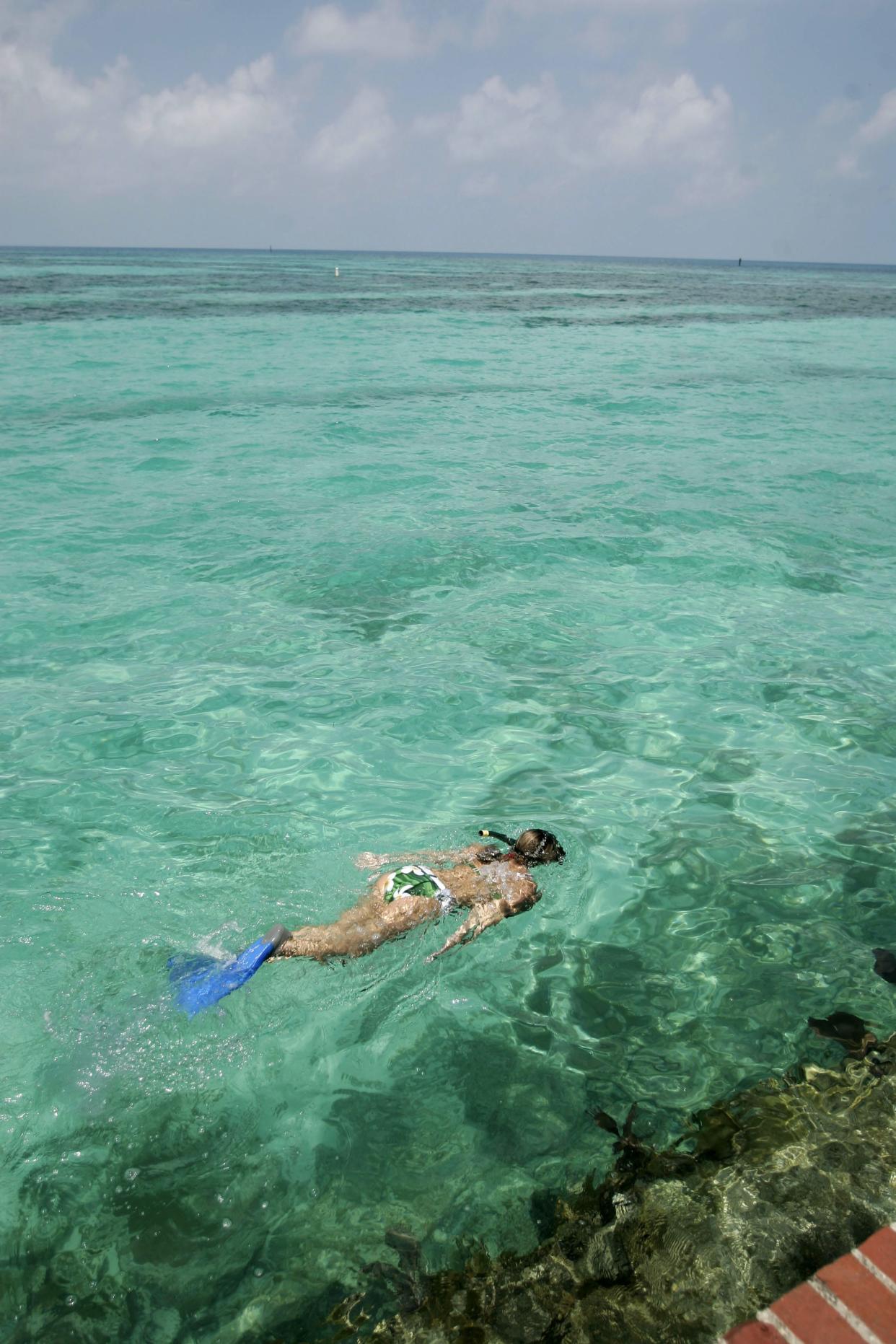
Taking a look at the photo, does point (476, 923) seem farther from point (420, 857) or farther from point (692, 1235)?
point (692, 1235)

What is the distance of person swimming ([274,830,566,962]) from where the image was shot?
16.9 feet

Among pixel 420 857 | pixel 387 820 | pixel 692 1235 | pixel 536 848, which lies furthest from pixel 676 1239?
pixel 387 820

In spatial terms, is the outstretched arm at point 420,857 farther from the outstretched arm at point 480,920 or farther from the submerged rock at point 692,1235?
the submerged rock at point 692,1235

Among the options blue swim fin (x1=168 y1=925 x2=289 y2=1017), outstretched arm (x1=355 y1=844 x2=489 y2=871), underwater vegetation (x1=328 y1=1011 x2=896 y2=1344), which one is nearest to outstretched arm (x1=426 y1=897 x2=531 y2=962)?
outstretched arm (x1=355 y1=844 x2=489 y2=871)

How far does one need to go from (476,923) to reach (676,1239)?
216 centimetres

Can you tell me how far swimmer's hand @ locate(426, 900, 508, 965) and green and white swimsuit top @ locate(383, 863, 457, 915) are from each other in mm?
136

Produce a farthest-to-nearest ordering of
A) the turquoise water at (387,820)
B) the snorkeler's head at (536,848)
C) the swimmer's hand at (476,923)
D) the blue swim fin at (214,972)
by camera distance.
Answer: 1. the snorkeler's head at (536,848)
2. the swimmer's hand at (476,923)
3. the blue swim fin at (214,972)
4. the turquoise water at (387,820)

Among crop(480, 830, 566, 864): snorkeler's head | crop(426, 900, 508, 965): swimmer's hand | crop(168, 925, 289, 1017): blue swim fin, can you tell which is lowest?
crop(426, 900, 508, 965): swimmer's hand

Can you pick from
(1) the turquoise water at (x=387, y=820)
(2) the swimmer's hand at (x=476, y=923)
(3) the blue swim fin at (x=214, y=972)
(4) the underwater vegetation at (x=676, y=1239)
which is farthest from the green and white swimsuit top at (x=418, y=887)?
(4) the underwater vegetation at (x=676, y=1239)

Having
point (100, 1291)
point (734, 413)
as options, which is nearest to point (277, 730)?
point (100, 1291)

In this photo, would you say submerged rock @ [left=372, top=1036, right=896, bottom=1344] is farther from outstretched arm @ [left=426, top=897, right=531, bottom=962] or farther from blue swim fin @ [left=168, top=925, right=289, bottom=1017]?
blue swim fin @ [left=168, top=925, right=289, bottom=1017]

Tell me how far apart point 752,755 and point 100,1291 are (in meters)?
5.74

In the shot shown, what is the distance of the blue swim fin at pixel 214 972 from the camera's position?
4.68m

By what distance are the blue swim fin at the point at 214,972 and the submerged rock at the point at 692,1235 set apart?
5.77 feet
